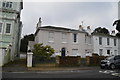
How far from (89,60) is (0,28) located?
14.8 meters

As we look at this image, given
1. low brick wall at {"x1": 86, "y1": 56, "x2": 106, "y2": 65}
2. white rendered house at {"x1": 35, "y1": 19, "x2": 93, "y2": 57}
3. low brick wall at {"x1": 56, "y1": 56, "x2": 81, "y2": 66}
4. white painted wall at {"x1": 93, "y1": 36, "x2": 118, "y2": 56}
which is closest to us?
low brick wall at {"x1": 56, "y1": 56, "x2": 81, "y2": 66}

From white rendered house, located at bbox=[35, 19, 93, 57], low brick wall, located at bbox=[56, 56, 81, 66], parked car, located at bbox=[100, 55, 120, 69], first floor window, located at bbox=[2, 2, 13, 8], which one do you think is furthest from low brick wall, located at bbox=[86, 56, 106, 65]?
first floor window, located at bbox=[2, 2, 13, 8]

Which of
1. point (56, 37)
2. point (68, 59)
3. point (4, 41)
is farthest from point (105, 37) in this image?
point (4, 41)

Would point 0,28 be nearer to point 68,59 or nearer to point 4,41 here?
point 4,41

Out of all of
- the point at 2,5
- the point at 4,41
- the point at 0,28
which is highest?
the point at 2,5

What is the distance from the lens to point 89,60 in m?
20.5

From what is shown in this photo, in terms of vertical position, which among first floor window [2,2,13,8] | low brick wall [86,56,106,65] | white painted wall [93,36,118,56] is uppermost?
first floor window [2,2,13,8]

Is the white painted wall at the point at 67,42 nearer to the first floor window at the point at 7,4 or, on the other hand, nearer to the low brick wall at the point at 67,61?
the first floor window at the point at 7,4

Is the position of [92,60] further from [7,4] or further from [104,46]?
[7,4]

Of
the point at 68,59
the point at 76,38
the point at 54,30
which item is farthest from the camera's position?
the point at 76,38

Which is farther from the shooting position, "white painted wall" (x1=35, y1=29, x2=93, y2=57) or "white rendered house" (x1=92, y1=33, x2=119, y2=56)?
"white rendered house" (x1=92, y1=33, x2=119, y2=56)

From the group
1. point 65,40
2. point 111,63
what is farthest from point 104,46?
point 111,63

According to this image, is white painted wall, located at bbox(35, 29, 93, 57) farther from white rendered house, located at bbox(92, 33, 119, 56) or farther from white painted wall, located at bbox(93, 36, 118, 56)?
white rendered house, located at bbox(92, 33, 119, 56)

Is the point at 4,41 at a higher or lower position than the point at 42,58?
higher
